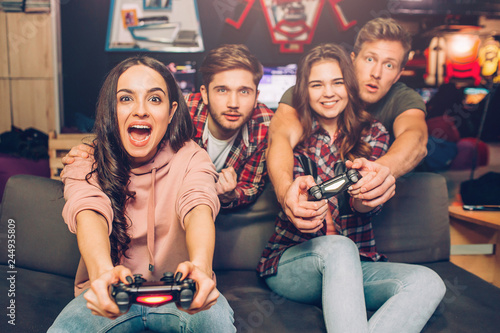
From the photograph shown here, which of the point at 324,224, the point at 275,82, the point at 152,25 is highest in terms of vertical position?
the point at 152,25

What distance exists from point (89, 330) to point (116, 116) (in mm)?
625

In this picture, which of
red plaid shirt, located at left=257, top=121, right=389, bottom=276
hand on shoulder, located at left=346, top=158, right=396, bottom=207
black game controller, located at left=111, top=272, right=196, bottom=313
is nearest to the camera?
black game controller, located at left=111, top=272, right=196, bottom=313

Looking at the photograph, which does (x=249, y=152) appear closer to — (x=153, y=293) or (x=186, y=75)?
(x=186, y=75)

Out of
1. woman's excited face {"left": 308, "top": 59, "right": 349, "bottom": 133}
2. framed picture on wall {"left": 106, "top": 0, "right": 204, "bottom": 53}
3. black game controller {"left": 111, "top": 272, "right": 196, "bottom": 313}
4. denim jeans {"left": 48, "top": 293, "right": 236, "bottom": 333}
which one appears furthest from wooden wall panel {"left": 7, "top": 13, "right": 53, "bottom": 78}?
black game controller {"left": 111, "top": 272, "right": 196, "bottom": 313}

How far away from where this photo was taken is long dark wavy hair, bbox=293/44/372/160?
1647 mm

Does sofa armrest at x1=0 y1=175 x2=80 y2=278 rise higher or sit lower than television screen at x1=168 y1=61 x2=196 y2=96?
lower

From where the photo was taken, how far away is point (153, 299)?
0.82 meters

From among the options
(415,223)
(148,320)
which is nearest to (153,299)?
(148,320)

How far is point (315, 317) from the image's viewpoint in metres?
1.38

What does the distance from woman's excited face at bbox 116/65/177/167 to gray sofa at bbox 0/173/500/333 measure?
525 mm

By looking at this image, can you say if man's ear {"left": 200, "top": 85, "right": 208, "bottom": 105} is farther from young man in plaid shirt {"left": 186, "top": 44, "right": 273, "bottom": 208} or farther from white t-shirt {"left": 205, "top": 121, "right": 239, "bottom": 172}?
white t-shirt {"left": 205, "top": 121, "right": 239, "bottom": 172}

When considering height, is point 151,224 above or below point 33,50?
below

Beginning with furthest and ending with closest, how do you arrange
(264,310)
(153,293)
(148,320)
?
(264,310)
(148,320)
(153,293)

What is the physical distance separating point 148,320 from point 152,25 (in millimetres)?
1949
